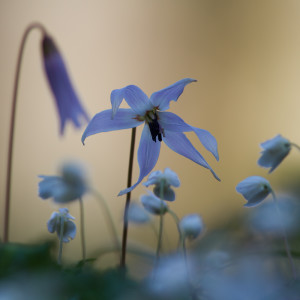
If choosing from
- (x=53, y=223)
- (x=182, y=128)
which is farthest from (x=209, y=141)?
(x=53, y=223)

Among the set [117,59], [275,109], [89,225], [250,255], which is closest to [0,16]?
[117,59]

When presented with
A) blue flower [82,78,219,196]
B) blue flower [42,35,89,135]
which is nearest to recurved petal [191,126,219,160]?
blue flower [82,78,219,196]

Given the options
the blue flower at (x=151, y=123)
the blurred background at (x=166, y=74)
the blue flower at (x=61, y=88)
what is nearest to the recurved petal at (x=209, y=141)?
the blue flower at (x=151, y=123)

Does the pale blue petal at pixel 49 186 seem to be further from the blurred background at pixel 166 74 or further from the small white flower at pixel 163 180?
the blurred background at pixel 166 74

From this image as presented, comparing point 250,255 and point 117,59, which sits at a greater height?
point 117,59

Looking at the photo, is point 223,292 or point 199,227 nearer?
point 223,292

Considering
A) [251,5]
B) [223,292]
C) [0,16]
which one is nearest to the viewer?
[223,292]

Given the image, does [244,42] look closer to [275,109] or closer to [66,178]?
[275,109]
